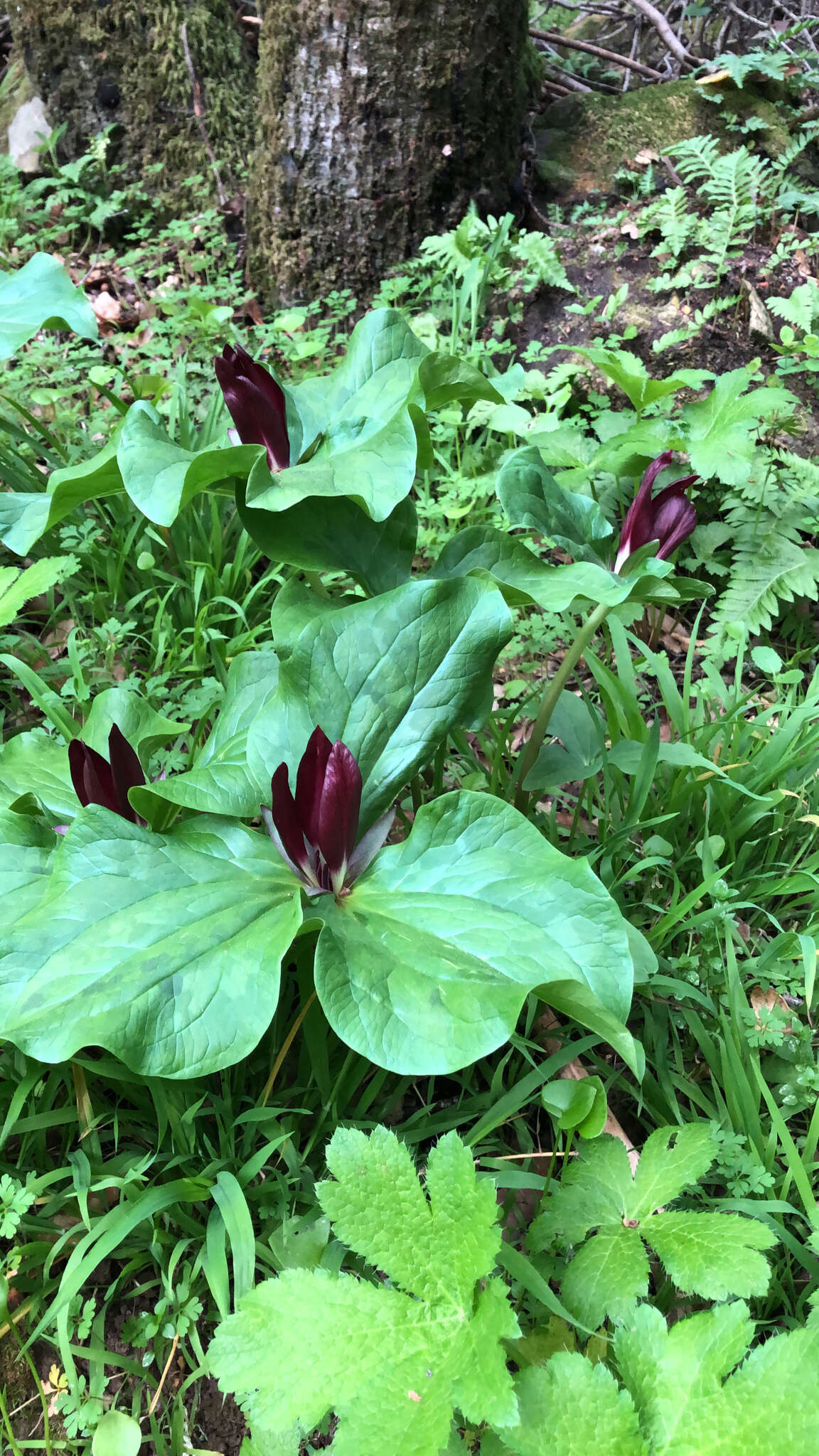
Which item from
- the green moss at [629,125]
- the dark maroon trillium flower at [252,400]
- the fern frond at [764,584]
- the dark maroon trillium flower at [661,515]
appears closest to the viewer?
the dark maroon trillium flower at [252,400]

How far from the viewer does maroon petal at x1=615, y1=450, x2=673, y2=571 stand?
1301 millimetres

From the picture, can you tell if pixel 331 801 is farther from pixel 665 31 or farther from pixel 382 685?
pixel 665 31

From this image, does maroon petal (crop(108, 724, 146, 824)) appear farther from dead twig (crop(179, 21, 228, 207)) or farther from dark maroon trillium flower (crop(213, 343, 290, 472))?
dead twig (crop(179, 21, 228, 207))

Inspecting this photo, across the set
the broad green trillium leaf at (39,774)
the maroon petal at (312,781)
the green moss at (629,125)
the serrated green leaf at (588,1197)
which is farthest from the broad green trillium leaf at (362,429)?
the green moss at (629,125)

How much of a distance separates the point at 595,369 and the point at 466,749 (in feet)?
5.03

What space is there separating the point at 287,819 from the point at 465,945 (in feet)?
0.95

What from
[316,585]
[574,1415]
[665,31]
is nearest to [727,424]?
[316,585]

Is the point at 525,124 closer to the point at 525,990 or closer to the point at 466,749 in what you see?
the point at 466,749

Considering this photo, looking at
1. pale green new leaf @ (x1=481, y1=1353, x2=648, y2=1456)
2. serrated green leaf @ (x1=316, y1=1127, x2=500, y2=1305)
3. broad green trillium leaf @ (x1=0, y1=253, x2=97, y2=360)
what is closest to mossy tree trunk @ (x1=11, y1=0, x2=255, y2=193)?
broad green trillium leaf @ (x1=0, y1=253, x2=97, y2=360)

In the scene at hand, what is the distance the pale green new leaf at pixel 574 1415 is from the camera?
32.7 inches

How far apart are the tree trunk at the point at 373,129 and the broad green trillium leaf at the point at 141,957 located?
2561mm

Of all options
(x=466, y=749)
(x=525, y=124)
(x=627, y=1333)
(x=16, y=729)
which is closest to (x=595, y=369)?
(x=525, y=124)

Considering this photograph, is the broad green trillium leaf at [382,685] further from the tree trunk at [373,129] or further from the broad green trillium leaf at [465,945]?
the tree trunk at [373,129]

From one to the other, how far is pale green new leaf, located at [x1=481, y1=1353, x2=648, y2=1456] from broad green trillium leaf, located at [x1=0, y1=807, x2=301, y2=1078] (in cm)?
48
